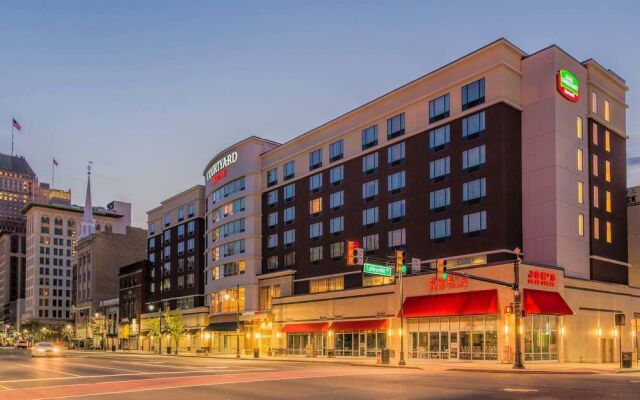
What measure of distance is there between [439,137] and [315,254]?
77.8 feet

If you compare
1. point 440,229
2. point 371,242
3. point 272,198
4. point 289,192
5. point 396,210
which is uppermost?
point 289,192

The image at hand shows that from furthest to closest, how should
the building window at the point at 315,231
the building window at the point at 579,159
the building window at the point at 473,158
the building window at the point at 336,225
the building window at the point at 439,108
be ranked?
the building window at the point at 315,231 → the building window at the point at 336,225 → the building window at the point at 439,108 → the building window at the point at 579,159 → the building window at the point at 473,158

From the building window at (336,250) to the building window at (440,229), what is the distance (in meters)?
14.6

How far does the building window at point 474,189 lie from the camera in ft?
190

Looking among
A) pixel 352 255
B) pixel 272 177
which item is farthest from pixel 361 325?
pixel 352 255

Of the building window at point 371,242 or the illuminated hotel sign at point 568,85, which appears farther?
the building window at point 371,242

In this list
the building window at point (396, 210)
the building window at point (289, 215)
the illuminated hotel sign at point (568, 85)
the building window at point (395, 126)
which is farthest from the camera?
the building window at point (289, 215)

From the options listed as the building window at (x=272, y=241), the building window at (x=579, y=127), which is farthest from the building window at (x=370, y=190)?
the building window at (x=579, y=127)

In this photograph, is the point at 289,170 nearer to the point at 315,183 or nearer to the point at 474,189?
the point at 315,183

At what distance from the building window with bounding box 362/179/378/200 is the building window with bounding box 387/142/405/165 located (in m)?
3.16

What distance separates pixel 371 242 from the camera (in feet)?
230

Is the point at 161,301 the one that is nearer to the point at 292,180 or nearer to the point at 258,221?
the point at 258,221

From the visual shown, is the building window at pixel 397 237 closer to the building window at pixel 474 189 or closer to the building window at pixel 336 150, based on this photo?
the building window at pixel 474 189

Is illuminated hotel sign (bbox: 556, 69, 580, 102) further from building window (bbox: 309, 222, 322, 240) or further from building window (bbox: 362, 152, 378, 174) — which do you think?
building window (bbox: 309, 222, 322, 240)
